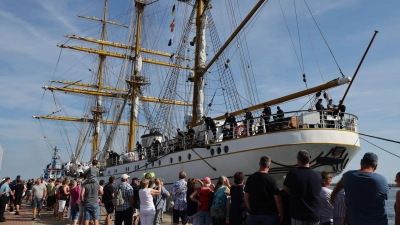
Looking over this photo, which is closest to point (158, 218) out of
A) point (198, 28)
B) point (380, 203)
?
point (380, 203)

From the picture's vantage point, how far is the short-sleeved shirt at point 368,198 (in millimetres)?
4250

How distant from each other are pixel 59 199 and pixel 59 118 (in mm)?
39830

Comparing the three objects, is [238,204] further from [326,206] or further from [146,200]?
[146,200]

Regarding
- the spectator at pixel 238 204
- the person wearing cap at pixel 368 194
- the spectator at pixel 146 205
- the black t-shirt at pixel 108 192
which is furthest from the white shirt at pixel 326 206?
the black t-shirt at pixel 108 192

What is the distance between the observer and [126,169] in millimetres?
26344

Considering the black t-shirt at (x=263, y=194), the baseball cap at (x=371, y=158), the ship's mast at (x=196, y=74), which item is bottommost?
the black t-shirt at (x=263, y=194)

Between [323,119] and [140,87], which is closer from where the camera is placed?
[323,119]

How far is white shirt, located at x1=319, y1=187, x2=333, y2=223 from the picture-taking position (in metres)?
5.51

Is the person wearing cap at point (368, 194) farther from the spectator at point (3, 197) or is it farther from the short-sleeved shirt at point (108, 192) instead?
the spectator at point (3, 197)

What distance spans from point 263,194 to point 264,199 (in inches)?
3.1

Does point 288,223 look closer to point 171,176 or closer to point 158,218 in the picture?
point 158,218

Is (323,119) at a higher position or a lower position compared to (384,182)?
higher

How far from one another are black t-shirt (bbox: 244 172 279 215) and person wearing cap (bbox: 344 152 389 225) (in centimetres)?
106

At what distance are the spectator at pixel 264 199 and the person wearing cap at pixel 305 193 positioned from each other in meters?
0.35
